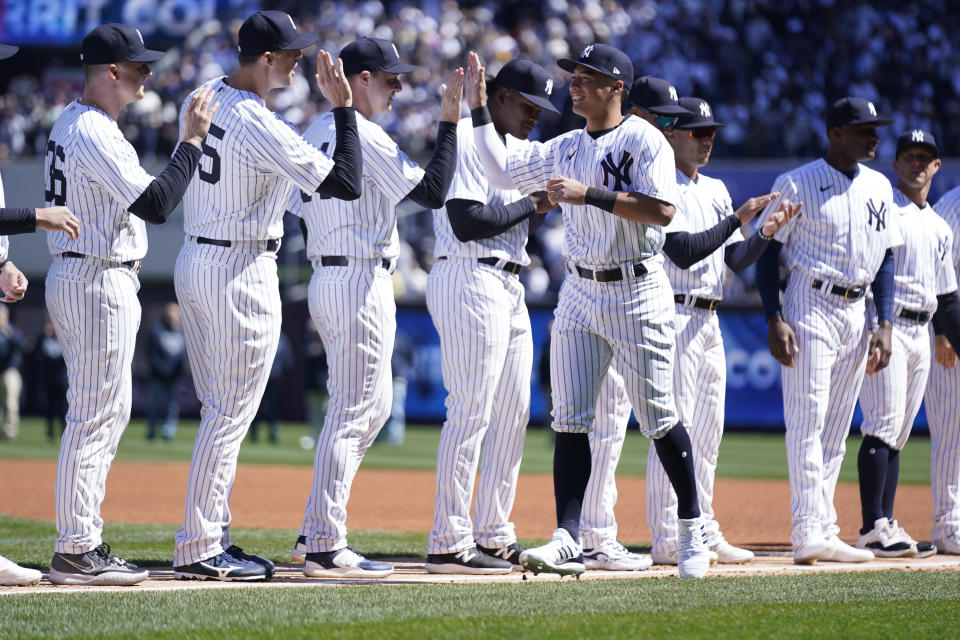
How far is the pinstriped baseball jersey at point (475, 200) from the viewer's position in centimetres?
570

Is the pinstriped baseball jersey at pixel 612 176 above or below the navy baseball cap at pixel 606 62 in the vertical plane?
below

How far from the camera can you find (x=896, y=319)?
708 cm

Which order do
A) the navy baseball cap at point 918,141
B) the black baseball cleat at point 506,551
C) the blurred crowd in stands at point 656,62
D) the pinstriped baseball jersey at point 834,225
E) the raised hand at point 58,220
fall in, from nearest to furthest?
the raised hand at point 58,220 < the black baseball cleat at point 506,551 < the pinstriped baseball jersey at point 834,225 < the navy baseball cap at point 918,141 < the blurred crowd in stands at point 656,62

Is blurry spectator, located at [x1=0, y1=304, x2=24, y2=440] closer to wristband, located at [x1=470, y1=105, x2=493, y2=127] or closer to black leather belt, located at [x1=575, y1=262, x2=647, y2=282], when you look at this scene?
wristband, located at [x1=470, y1=105, x2=493, y2=127]

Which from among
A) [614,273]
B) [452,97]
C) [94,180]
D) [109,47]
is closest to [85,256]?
[94,180]

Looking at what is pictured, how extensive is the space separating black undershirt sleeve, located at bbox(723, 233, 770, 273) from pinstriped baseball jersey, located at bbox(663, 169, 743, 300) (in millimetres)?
49

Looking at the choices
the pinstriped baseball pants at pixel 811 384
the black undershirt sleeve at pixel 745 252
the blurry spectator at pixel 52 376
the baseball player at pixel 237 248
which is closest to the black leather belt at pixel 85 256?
the baseball player at pixel 237 248

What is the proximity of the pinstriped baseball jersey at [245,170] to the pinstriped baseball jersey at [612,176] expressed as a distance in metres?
1.01

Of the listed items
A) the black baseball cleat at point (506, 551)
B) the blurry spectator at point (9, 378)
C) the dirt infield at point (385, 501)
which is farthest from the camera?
the blurry spectator at point (9, 378)

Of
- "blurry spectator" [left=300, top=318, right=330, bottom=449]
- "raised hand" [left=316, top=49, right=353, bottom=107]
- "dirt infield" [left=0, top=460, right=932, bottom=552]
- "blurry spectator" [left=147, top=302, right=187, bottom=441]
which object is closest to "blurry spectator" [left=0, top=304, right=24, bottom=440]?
"blurry spectator" [left=147, top=302, right=187, bottom=441]

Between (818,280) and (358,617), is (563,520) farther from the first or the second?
(818,280)

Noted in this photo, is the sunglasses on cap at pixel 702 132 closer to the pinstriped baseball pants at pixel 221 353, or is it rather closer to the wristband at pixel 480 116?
the wristband at pixel 480 116

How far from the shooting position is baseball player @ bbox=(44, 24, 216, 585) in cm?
523

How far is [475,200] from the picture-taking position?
5.67m
